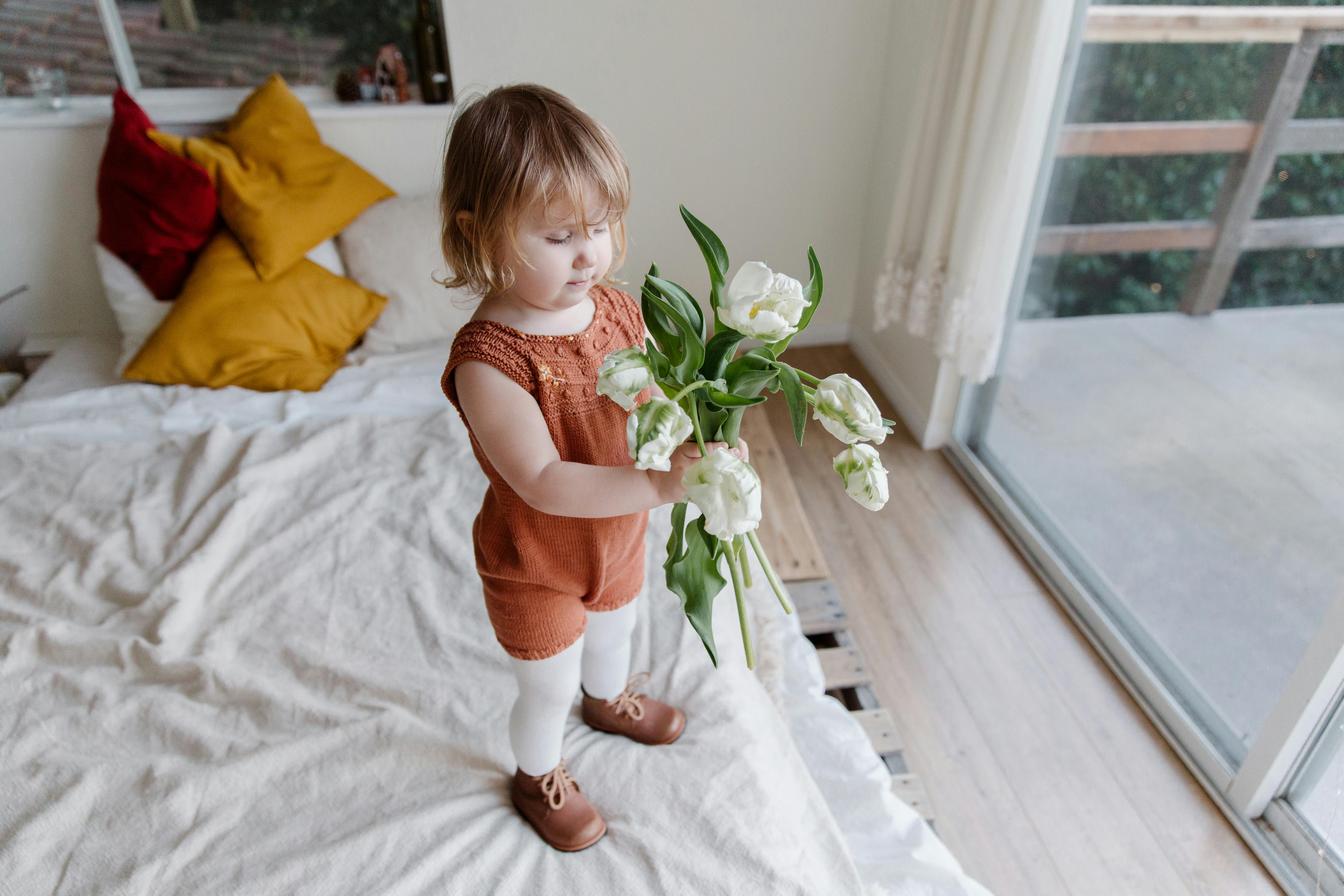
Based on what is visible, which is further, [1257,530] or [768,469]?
[768,469]

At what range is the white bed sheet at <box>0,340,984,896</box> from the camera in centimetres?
103

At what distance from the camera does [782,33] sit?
2.38 m

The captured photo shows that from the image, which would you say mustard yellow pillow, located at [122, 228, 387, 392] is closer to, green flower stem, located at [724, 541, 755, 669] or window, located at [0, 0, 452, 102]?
window, located at [0, 0, 452, 102]

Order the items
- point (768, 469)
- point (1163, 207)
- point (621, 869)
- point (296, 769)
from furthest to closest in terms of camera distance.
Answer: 1. point (768, 469)
2. point (1163, 207)
3. point (296, 769)
4. point (621, 869)

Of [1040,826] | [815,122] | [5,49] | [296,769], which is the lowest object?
[1040,826]

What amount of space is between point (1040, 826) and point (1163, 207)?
4.00ft

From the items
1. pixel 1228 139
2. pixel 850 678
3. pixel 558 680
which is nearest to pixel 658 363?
pixel 558 680

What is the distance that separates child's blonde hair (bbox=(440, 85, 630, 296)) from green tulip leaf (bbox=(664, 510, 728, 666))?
0.30 m

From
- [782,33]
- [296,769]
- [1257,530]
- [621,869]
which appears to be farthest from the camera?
[782,33]

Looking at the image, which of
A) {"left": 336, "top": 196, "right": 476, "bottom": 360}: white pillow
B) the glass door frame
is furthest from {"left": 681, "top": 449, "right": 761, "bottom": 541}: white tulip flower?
{"left": 336, "top": 196, "right": 476, "bottom": 360}: white pillow

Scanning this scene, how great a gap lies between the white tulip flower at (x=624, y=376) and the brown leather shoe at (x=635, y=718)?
0.66 metres

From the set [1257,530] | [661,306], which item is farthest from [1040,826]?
[661,306]

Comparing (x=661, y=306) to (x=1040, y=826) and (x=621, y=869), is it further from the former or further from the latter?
(x=1040, y=826)

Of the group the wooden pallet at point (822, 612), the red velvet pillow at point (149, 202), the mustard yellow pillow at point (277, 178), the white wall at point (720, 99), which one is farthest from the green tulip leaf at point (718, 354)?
the red velvet pillow at point (149, 202)
